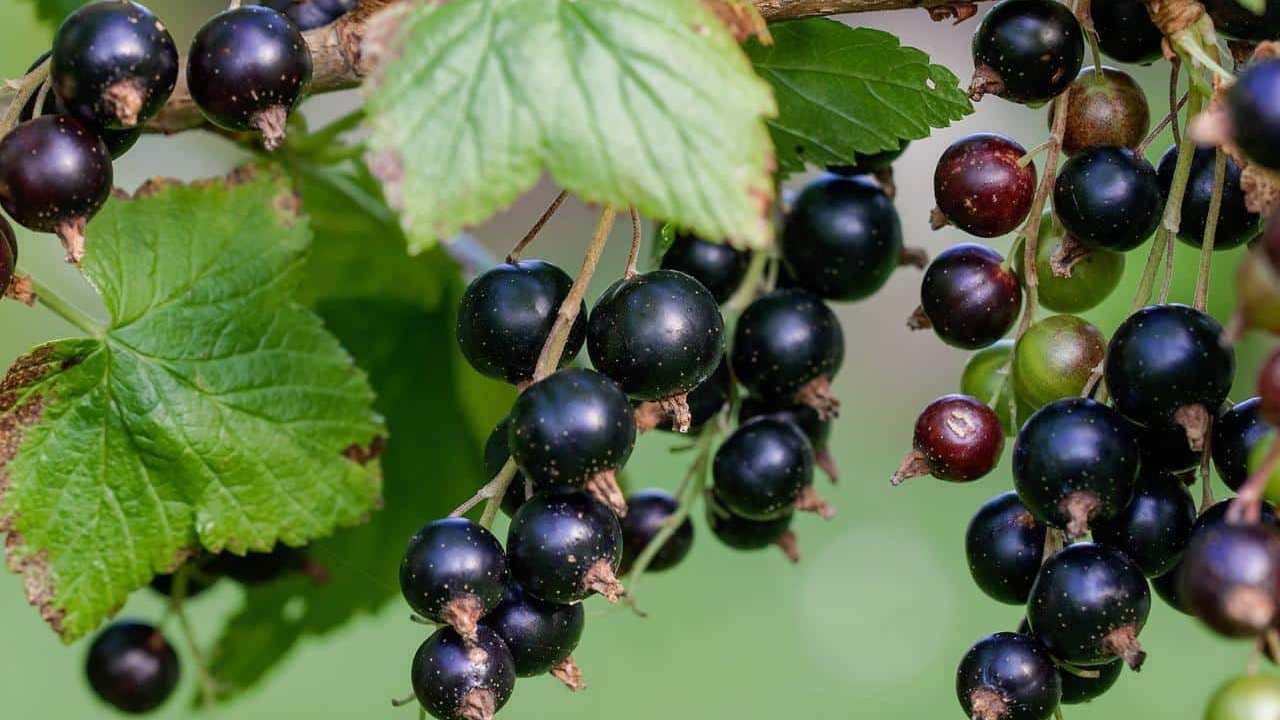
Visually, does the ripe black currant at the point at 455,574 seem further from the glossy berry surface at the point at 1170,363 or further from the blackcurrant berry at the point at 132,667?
the blackcurrant berry at the point at 132,667

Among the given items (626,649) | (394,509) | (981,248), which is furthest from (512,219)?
(981,248)

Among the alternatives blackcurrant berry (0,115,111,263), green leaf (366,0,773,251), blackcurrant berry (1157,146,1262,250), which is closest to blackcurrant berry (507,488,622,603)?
green leaf (366,0,773,251)

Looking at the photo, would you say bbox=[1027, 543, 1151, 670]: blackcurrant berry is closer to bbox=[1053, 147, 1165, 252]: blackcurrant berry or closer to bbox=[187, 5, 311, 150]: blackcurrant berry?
bbox=[1053, 147, 1165, 252]: blackcurrant berry

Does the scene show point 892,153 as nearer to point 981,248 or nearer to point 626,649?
point 981,248

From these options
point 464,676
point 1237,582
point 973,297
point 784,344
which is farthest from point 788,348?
point 1237,582

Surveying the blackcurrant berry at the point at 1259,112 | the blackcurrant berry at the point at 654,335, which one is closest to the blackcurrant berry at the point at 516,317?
the blackcurrant berry at the point at 654,335
